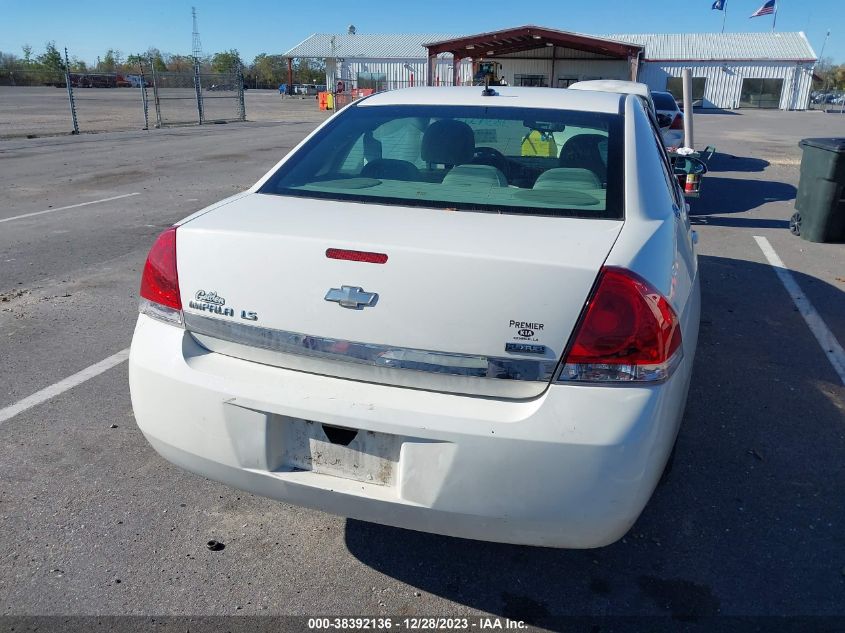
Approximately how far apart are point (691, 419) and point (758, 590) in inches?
53.3

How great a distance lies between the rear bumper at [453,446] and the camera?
1994 mm

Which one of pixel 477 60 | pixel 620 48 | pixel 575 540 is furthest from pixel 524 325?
pixel 477 60

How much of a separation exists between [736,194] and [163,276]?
11.8m

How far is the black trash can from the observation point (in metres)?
8.15

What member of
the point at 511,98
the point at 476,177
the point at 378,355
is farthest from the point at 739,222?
the point at 378,355

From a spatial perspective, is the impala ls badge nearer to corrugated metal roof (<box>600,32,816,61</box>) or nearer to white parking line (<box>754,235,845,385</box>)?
white parking line (<box>754,235,845,385</box>)

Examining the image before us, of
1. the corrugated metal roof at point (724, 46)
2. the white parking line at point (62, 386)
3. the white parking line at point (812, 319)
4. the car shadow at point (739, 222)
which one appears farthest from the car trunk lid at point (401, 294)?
the corrugated metal roof at point (724, 46)

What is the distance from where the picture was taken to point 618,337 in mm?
2037

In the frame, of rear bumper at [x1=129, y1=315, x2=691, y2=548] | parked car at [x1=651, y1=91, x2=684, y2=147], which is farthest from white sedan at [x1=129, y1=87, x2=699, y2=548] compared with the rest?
parked car at [x1=651, y1=91, x2=684, y2=147]

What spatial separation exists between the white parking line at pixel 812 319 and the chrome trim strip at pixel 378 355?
3231mm

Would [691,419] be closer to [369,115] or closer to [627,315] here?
[627,315]

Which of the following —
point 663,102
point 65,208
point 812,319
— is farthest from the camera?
point 663,102

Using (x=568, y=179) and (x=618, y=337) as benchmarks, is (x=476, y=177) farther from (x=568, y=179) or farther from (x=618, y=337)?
(x=618, y=337)

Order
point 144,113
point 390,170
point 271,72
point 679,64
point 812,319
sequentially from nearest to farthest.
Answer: point 390,170 → point 812,319 → point 144,113 → point 679,64 → point 271,72
